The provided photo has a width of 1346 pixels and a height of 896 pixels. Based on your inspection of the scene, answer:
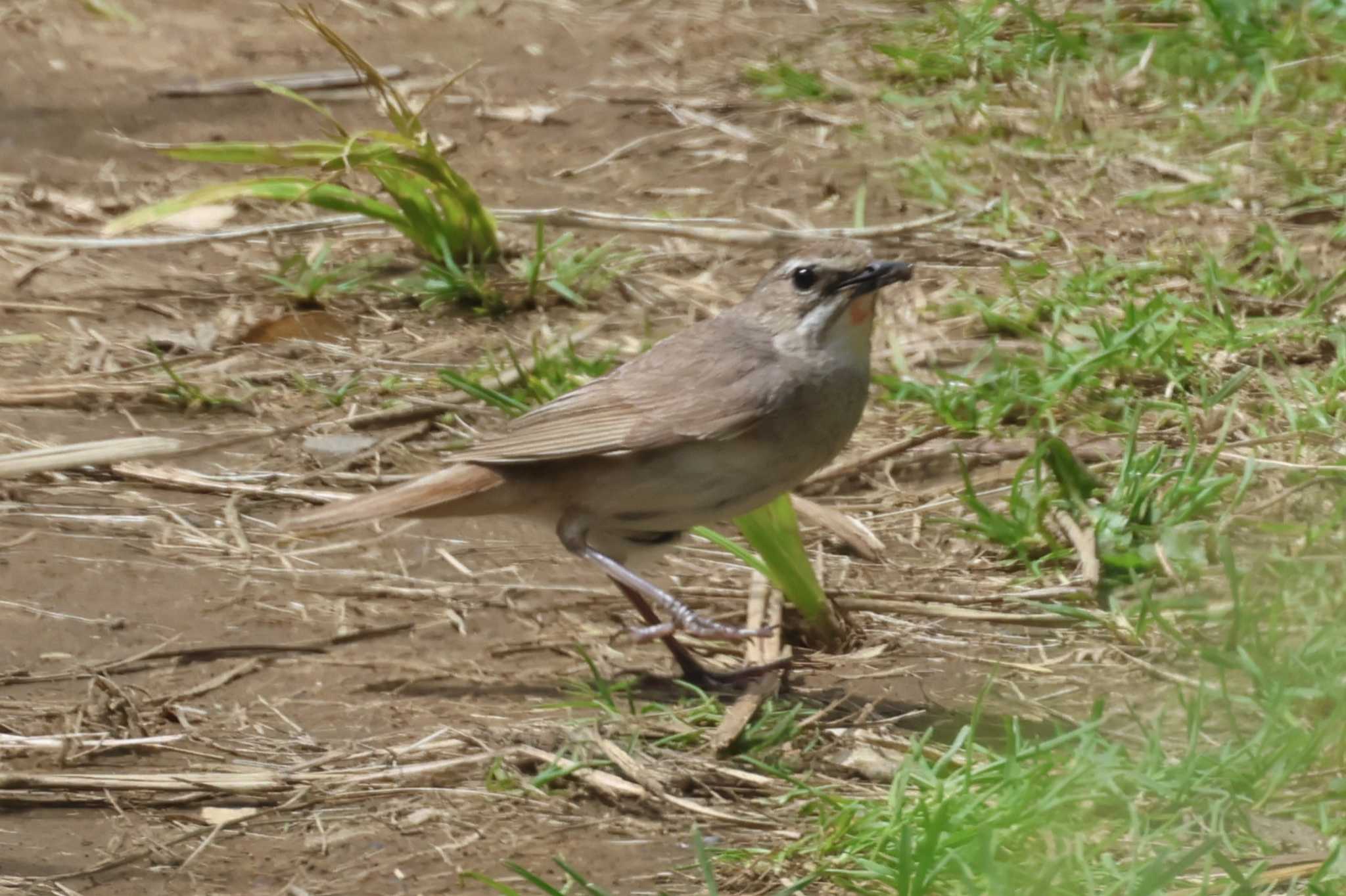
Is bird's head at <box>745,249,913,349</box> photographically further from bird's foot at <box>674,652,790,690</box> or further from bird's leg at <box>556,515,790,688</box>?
bird's foot at <box>674,652,790,690</box>

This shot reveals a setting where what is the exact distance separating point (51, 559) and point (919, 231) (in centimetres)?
394

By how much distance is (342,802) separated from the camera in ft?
12.9

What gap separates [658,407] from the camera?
482cm

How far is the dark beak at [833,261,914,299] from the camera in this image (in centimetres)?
478

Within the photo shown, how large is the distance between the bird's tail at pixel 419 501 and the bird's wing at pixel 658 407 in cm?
6

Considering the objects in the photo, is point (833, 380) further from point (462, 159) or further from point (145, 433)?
point (462, 159)

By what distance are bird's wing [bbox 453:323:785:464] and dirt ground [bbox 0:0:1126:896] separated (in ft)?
1.89

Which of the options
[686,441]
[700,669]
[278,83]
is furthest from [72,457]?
[278,83]

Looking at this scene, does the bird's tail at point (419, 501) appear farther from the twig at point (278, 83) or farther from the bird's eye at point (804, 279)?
the twig at point (278, 83)

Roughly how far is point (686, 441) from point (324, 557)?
1.39 m

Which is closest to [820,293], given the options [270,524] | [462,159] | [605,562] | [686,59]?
[605,562]

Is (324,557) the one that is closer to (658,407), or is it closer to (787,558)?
(658,407)

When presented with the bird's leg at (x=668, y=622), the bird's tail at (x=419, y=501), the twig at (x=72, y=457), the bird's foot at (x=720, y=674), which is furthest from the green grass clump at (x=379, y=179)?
the bird's foot at (x=720, y=674)

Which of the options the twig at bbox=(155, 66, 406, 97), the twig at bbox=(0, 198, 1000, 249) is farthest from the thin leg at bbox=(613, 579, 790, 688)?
the twig at bbox=(155, 66, 406, 97)
